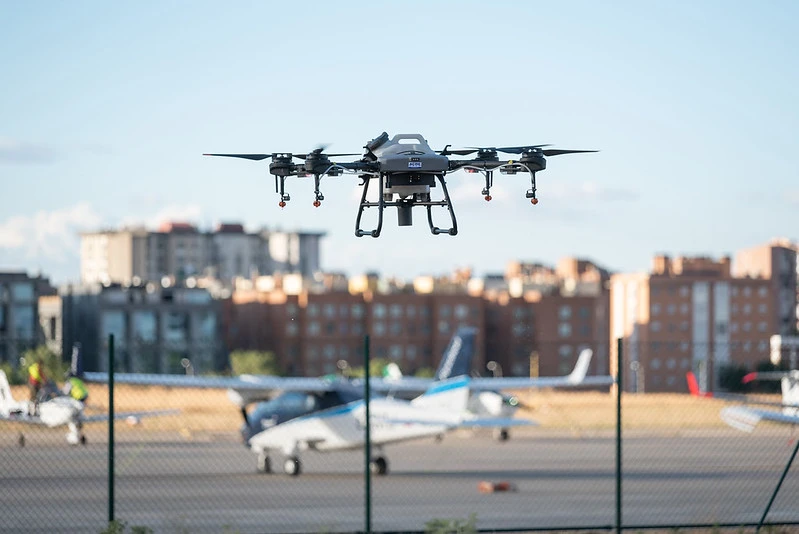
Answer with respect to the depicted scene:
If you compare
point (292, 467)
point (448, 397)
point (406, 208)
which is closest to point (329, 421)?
point (292, 467)

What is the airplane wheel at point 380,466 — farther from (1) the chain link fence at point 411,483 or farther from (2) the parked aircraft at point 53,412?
(2) the parked aircraft at point 53,412

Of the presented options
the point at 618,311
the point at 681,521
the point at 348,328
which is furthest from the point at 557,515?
the point at 618,311

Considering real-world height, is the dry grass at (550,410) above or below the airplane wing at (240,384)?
below

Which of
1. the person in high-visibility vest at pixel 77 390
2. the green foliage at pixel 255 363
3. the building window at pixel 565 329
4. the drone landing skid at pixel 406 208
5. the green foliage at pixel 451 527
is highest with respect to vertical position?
the drone landing skid at pixel 406 208

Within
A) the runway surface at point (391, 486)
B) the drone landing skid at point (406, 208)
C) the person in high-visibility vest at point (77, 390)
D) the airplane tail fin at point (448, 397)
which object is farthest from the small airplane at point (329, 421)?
the drone landing skid at point (406, 208)

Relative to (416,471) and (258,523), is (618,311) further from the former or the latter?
(258,523)

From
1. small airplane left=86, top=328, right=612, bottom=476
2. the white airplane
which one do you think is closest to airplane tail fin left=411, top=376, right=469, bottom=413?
small airplane left=86, top=328, right=612, bottom=476

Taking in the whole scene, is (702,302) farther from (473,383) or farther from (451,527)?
(451,527)
